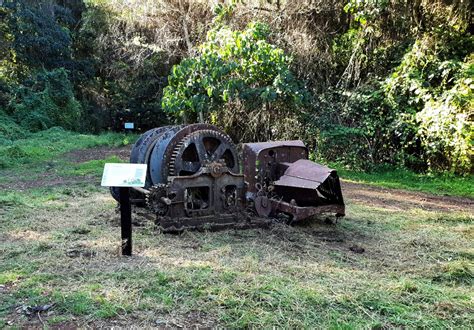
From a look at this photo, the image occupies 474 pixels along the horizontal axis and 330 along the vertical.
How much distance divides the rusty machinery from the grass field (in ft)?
0.97

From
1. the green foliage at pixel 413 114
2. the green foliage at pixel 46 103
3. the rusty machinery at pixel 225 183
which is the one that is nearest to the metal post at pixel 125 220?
the rusty machinery at pixel 225 183

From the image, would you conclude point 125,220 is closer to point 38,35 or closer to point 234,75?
point 234,75

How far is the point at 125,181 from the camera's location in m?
4.46

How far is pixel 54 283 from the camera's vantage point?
3.69 meters

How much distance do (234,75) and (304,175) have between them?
5.83m

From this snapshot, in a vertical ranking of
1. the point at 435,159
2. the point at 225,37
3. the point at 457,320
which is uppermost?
the point at 225,37

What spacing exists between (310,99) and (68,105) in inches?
464

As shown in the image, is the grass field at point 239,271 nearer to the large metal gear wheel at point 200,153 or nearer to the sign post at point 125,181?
the sign post at point 125,181

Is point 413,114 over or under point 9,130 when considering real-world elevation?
over

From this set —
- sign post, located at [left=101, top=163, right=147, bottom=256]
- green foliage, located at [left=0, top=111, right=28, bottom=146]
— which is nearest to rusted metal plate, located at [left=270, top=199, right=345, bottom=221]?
sign post, located at [left=101, top=163, right=147, bottom=256]

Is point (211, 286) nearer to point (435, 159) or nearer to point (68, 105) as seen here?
point (435, 159)

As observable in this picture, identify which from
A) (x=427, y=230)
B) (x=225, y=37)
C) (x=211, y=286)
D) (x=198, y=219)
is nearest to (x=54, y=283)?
(x=211, y=286)

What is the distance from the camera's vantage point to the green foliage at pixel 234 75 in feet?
34.2

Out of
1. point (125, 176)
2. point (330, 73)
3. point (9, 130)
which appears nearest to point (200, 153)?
point (125, 176)
